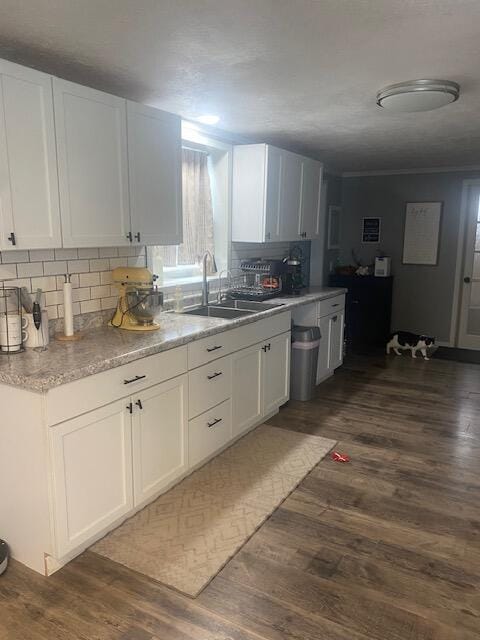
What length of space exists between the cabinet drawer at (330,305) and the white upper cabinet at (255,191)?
808 millimetres

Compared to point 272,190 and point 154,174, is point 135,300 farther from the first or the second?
point 272,190

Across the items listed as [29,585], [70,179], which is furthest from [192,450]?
[70,179]

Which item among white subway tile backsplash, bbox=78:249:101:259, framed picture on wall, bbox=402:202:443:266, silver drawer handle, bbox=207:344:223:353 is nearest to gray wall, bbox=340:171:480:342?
framed picture on wall, bbox=402:202:443:266

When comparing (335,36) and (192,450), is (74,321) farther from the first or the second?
(335,36)

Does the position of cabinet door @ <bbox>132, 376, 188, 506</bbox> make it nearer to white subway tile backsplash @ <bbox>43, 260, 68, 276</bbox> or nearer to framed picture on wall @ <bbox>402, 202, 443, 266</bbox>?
white subway tile backsplash @ <bbox>43, 260, 68, 276</bbox>

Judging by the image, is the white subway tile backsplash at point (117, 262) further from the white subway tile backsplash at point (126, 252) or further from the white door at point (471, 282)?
the white door at point (471, 282)

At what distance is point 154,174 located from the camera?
9.39ft

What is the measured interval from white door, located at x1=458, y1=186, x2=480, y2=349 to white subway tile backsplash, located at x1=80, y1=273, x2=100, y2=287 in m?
4.84

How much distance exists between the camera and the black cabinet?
6203 millimetres

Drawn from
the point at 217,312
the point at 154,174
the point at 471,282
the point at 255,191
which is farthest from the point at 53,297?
the point at 471,282

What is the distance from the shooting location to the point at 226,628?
1.82 m

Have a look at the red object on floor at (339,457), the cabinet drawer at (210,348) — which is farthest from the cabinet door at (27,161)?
the red object on floor at (339,457)

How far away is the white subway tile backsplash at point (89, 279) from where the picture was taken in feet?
9.41

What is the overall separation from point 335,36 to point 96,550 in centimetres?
249
